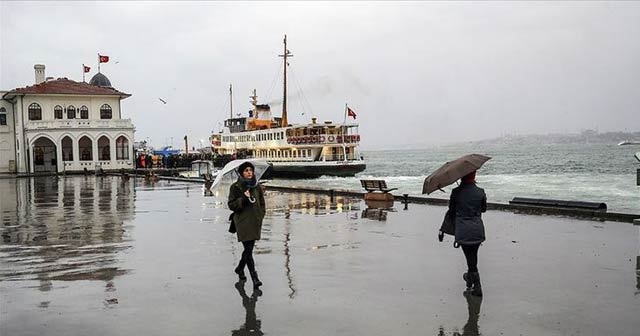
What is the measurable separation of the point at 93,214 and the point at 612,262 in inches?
543

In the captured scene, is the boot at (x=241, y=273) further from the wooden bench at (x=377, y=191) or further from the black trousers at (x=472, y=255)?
the wooden bench at (x=377, y=191)

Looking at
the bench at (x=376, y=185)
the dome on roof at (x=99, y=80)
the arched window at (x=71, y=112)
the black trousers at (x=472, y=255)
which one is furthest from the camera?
the dome on roof at (x=99, y=80)

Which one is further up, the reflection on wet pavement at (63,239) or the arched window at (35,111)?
the arched window at (35,111)

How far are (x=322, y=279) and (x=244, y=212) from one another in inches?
57.1

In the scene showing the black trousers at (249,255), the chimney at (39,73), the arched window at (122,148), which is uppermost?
the chimney at (39,73)

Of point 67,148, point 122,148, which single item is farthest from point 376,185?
point 67,148

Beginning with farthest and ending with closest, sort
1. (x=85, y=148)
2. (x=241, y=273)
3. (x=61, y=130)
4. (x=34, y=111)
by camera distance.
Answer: (x=85, y=148)
(x=34, y=111)
(x=61, y=130)
(x=241, y=273)

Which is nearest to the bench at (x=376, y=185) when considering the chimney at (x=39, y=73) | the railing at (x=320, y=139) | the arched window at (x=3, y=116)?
the railing at (x=320, y=139)

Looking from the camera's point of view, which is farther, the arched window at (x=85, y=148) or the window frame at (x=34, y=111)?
the arched window at (x=85, y=148)

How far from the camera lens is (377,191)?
65.9ft

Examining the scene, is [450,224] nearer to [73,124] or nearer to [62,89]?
[73,124]

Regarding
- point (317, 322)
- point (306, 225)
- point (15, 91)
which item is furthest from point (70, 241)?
point (15, 91)

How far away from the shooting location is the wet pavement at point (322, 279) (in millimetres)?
6070

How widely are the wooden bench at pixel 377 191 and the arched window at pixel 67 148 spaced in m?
42.6
